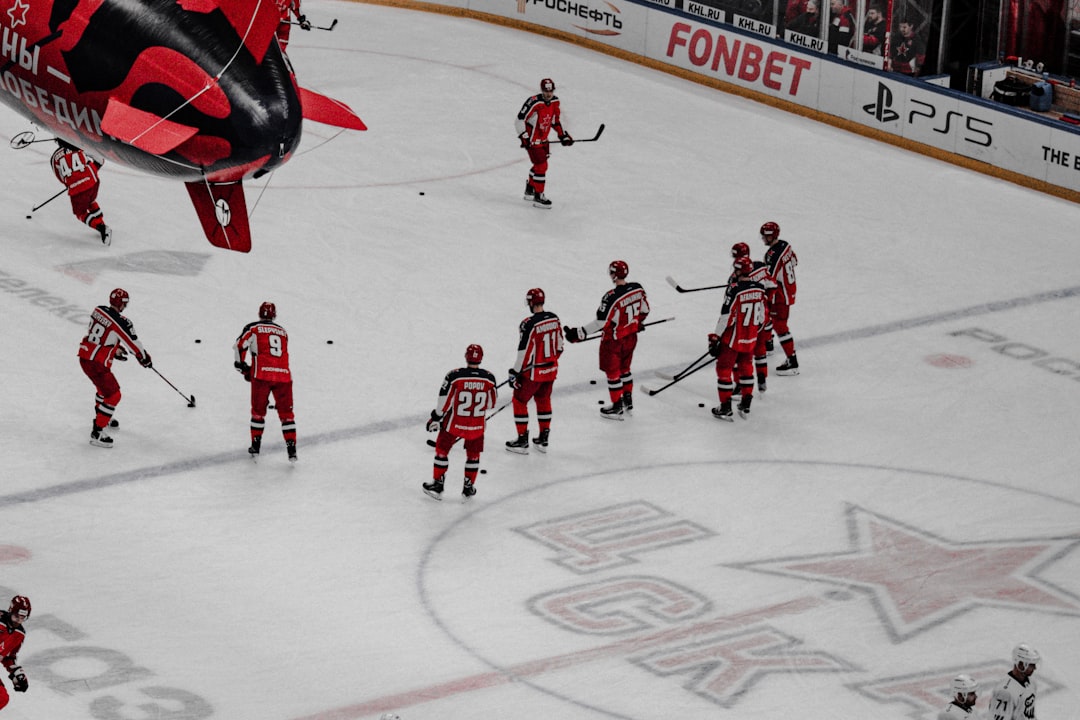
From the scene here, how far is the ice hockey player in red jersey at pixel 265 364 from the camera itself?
15.3 metres

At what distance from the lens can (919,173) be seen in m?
23.9

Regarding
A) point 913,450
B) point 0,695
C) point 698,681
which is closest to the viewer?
point 0,695

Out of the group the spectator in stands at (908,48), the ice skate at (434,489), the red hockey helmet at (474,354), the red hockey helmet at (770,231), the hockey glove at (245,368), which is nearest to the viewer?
the red hockey helmet at (474,354)

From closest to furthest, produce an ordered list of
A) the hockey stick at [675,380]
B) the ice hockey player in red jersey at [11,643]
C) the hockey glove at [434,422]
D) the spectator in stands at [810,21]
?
the ice hockey player in red jersey at [11,643] → the hockey glove at [434,422] → the hockey stick at [675,380] → the spectator in stands at [810,21]

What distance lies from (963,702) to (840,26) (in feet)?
51.6

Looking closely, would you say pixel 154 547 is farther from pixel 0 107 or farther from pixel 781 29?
pixel 781 29

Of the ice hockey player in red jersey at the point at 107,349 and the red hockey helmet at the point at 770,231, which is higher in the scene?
the red hockey helmet at the point at 770,231

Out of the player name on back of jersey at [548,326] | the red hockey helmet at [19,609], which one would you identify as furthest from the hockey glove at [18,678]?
the player name on back of jersey at [548,326]

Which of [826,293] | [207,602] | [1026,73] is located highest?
[1026,73]

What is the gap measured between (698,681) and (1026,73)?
44.5 feet

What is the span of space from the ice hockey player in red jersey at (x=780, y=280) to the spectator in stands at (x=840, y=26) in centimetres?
797

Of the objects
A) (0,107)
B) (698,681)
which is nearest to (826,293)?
(698,681)

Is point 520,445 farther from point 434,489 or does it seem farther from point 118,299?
point 118,299

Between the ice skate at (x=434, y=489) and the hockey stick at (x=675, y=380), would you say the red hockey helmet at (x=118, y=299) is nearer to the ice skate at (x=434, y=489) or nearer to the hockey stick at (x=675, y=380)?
the ice skate at (x=434, y=489)
